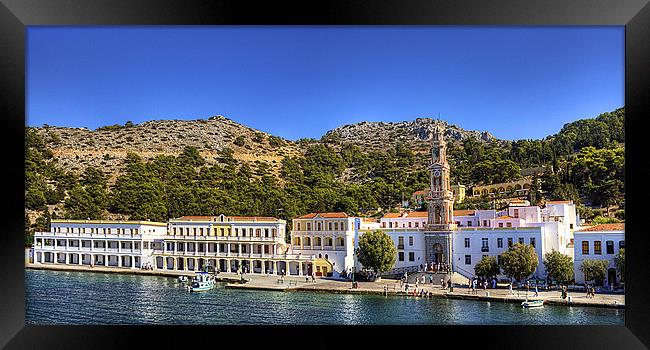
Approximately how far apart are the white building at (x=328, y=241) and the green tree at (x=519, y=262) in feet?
12.9

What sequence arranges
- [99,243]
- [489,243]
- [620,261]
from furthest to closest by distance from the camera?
1. [99,243]
2. [489,243]
3. [620,261]

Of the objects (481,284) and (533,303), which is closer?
(533,303)

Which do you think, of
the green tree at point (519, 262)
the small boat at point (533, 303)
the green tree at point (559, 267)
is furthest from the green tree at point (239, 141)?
the small boat at point (533, 303)

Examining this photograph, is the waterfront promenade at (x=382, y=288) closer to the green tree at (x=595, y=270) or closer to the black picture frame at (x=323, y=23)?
the green tree at (x=595, y=270)

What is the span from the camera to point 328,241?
673 inches

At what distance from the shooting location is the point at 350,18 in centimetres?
569

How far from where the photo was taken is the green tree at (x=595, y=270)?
44.1 feet

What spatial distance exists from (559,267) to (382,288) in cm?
372

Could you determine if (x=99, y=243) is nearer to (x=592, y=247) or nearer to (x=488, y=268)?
(x=488, y=268)

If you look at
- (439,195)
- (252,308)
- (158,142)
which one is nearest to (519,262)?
(439,195)

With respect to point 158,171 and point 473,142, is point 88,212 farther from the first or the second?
point 473,142

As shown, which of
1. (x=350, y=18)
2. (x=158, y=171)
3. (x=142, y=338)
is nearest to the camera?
(x=350, y=18)
